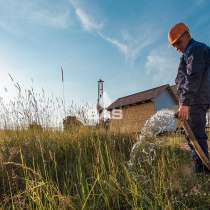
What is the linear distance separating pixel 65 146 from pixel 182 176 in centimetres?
208

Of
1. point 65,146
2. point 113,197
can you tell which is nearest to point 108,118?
point 65,146

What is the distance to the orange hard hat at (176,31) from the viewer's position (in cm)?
382

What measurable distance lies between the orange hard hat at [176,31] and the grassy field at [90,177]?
1.31 m

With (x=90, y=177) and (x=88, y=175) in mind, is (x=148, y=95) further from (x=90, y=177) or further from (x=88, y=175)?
(x=90, y=177)

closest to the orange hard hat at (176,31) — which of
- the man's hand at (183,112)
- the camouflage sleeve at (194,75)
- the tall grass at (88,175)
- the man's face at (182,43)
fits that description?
the man's face at (182,43)

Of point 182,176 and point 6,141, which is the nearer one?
point 182,176

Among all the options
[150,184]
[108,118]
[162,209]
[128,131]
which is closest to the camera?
[162,209]

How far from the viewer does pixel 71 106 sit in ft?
21.2

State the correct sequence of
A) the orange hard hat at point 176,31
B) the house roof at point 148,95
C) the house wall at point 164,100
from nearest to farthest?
the orange hard hat at point 176,31 < the house wall at point 164,100 < the house roof at point 148,95

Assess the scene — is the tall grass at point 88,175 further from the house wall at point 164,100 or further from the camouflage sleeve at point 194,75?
the house wall at point 164,100

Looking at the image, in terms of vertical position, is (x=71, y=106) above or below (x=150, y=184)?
above

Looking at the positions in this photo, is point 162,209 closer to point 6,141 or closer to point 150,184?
point 150,184

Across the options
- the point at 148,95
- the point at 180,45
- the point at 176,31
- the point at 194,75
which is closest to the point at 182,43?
the point at 180,45

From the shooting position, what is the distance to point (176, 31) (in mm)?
3840
